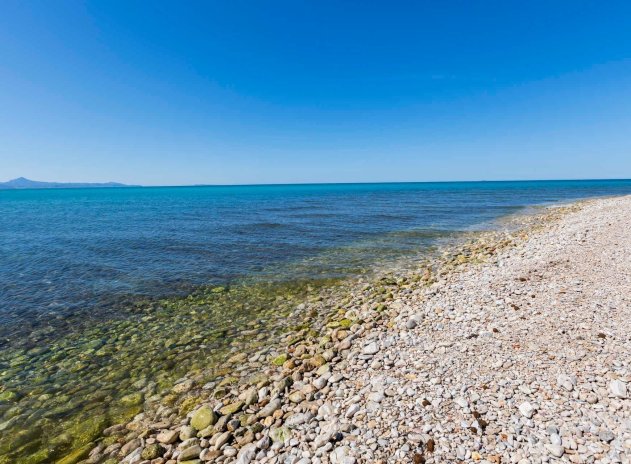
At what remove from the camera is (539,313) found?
8195mm

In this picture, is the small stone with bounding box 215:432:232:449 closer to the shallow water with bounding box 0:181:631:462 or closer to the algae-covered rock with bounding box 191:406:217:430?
the algae-covered rock with bounding box 191:406:217:430

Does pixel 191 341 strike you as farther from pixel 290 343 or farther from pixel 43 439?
pixel 43 439

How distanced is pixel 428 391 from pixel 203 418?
4.50 m

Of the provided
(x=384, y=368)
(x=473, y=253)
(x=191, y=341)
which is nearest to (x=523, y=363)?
(x=384, y=368)

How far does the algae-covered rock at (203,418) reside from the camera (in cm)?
607

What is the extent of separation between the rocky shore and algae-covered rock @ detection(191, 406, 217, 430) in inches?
1.0

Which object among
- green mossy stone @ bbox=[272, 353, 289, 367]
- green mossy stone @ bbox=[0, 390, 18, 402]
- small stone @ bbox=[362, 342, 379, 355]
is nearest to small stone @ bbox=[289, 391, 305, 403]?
green mossy stone @ bbox=[272, 353, 289, 367]

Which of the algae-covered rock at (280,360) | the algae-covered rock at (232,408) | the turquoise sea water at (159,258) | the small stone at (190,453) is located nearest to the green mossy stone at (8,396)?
the turquoise sea water at (159,258)

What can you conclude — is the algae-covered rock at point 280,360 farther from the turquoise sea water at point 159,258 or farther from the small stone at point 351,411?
the turquoise sea water at point 159,258

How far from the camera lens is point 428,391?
5.65m

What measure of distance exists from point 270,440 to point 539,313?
298 inches

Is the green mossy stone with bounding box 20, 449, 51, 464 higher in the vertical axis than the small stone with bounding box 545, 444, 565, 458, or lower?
lower

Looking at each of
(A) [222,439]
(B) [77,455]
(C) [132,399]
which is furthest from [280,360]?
(B) [77,455]

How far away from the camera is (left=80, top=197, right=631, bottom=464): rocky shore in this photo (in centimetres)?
454
